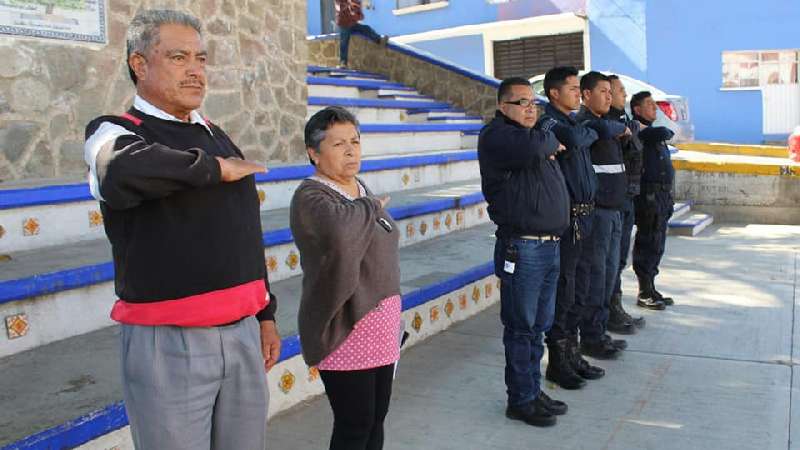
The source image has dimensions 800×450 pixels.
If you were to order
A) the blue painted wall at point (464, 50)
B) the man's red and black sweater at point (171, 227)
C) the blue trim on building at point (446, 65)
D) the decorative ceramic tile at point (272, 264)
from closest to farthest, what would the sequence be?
the man's red and black sweater at point (171, 227) < the decorative ceramic tile at point (272, 264) < the blue trim on building at point (446, 65) < the blue painted wall at point (464, 50)

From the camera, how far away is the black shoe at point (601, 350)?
452cm

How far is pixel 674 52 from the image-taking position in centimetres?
1692

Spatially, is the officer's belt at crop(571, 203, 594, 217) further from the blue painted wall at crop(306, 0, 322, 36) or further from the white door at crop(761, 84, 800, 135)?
the blue painted wall at crop(306, 0, 322, 36)

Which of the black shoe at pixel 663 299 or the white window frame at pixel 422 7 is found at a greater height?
the white window frame at pixel 422 7

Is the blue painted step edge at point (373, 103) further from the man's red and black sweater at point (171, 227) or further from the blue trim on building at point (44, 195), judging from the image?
the man's red and black sweater at point (171, 227)

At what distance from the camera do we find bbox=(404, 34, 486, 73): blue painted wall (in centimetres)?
2012

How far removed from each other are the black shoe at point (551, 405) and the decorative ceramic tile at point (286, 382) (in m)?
1.21

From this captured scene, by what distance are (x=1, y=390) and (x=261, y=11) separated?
431 centimetres

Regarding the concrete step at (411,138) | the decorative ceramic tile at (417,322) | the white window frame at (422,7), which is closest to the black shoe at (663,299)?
the decorative ceramic tile at (417,322)

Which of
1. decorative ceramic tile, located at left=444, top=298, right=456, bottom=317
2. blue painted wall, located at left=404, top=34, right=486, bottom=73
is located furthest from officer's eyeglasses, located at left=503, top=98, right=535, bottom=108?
blue painted wall, located at left=404, top=34, right=486, bottom=73

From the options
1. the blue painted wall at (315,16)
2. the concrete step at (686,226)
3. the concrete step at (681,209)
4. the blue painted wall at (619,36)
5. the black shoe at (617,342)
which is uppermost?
the blue painted wall at (315,16)

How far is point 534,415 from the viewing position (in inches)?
140

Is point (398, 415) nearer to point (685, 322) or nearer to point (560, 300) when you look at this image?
point (560, 300)

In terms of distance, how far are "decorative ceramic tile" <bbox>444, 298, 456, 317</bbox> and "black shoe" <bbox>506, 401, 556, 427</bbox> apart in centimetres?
148
